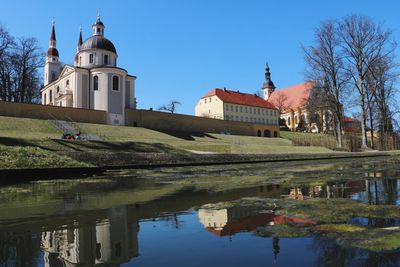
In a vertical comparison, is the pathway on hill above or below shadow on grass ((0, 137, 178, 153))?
above

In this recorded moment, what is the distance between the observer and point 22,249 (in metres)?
5.19

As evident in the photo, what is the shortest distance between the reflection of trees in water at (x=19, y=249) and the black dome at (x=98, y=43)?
200 ft

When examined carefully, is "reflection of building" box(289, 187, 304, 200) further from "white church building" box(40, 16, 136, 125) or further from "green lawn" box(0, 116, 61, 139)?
"white church building" box(40, 16, 136, 125)

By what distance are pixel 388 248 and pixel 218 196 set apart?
19.5ft

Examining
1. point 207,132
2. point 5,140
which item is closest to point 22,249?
point 5,140

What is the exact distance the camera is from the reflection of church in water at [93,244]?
4.73 metres

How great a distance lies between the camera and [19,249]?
5.19m

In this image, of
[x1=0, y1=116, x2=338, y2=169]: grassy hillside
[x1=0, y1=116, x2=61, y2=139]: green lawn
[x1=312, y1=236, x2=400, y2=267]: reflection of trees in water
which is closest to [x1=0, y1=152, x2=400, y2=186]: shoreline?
[x1=0, y1=116, x2=338, y2=169]: grassy hillside

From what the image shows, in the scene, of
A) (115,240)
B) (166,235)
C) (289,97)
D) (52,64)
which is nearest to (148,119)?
(52,64)

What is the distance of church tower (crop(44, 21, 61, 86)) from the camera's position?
85500mm

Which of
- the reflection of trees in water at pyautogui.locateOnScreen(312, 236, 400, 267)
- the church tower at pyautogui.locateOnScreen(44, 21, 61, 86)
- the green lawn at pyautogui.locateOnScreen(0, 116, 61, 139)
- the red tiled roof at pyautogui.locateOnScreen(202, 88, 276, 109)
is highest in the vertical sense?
the church tower at pyautogui.locateOnScreen(44, 21, 61, 86)

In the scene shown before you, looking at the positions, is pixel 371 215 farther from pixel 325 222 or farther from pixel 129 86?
pixel 129 86

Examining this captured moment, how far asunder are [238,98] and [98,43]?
47770mm

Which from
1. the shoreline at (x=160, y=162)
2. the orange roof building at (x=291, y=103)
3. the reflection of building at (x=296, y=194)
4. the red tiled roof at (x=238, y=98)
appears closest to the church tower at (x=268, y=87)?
the orange roof building at (x=291, y=103)
